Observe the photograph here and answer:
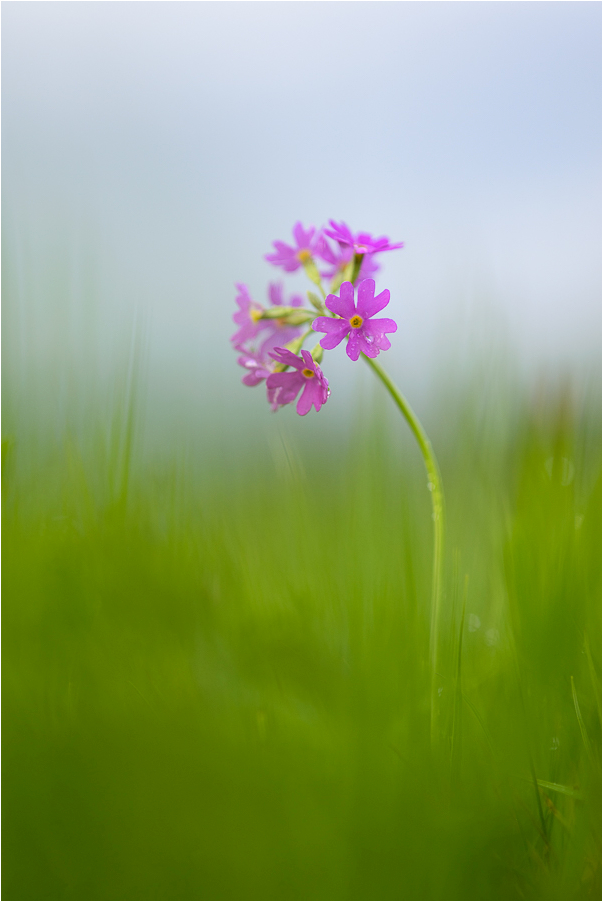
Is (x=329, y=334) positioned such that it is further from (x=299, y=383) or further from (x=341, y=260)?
(x=341, y=260)

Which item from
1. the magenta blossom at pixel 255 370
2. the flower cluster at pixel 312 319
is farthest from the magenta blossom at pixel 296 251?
the magenta blossom at pixel 255 370

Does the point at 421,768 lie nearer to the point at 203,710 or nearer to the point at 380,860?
the point at 380,860

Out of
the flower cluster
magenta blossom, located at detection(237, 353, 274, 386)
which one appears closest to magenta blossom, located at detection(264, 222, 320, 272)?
the flower cluster

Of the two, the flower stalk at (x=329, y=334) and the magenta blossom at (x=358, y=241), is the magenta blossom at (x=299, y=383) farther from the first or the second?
the magenta blossom at (x=358, y=241)

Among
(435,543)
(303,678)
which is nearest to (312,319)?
(435,543)

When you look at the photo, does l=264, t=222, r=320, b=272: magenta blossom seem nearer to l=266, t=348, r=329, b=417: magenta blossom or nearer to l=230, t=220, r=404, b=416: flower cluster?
l=230, t=220, r=404, b=416: flower cluster

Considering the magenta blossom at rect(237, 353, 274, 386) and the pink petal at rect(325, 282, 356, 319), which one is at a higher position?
the pink petal at rect(325, 282, 356, 319)

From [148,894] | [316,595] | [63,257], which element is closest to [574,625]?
[316,595]

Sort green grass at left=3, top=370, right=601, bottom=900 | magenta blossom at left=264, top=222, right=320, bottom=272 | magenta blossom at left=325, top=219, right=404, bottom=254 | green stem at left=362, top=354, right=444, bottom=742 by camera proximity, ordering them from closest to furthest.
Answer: green grass at left=3, top=370, right=601, bottom=900 < green stem at left=362, top=354, right=444, bottom=742 < magenta blossom at left=325, top=219, right=404, bottom=254 < magenta blossom at left=264, top=222, right=320, bottom=272
